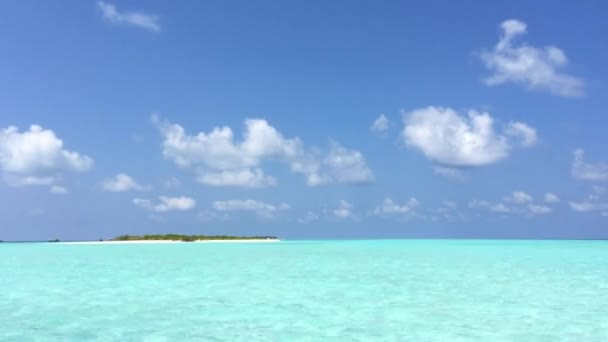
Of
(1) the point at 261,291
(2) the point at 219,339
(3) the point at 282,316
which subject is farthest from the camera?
(1) the point at 261,291

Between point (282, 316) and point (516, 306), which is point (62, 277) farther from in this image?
point (516, 306)

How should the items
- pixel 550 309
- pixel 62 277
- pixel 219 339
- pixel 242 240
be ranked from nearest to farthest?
1. pixel 219 339
2. pixel 550 309
3. pixel 62 277
4. pixel 242 240

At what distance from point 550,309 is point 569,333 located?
3.23 metres

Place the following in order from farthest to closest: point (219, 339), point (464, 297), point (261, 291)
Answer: point (261, 291) < point (464, 297) < point (219, 339)

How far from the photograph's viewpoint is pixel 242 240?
409 ft

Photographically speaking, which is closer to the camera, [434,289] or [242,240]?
[434,289]

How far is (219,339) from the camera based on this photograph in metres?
11.1

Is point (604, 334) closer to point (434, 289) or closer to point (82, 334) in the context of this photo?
point (434, 289)

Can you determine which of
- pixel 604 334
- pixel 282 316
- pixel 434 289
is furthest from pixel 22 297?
pixel 604 334

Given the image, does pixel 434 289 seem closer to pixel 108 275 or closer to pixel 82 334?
pixel 82 334

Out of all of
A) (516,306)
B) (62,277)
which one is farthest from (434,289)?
(62,277)

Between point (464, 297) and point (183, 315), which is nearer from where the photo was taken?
point (183, 315)

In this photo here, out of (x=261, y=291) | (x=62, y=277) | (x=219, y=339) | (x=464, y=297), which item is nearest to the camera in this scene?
(x=219, y=339)

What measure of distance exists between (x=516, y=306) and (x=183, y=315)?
840 centimetres
